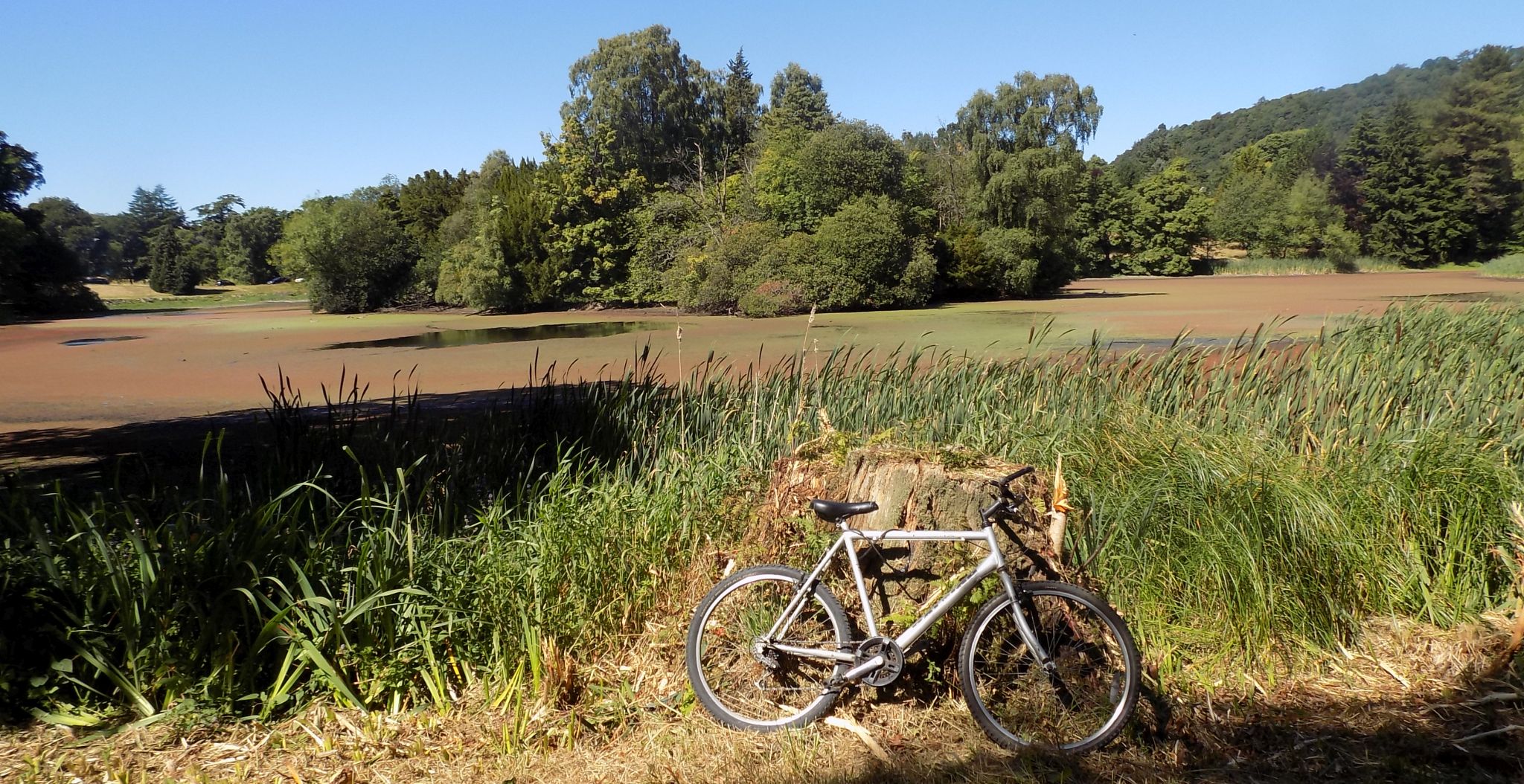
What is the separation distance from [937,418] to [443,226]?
34.6 m

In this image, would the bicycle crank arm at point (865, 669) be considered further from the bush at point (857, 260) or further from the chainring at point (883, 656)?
the bush at point (857, 260)

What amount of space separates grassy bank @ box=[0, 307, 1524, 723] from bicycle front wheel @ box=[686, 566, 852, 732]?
49 centimetres

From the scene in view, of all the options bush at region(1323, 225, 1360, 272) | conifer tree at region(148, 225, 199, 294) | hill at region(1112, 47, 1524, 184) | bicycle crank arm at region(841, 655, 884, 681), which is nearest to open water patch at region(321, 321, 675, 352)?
bicycle crank arm at region(841, 655, 884, 681)

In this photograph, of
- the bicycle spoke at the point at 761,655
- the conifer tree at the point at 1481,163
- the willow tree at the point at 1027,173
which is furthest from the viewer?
the conifer tree at the point at 1481,163

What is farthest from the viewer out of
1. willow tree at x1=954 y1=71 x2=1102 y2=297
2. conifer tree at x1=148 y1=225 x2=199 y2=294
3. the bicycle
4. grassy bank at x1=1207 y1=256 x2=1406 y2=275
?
conifer tree at x1=148 y1=225 x2=199 y2=294

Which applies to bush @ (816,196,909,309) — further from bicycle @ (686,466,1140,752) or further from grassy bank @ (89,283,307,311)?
grassy bank @ (89,283,307,311)

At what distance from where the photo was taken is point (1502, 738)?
2.84m

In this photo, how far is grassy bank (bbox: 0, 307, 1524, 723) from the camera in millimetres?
3131

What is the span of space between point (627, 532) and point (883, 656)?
135cm

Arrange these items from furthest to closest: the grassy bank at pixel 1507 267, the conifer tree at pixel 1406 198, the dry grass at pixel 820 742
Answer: the conifer tree at pixel 1406 198 → the grassy bank at pixel 1507 267 → the dry grass at pixel 820 742

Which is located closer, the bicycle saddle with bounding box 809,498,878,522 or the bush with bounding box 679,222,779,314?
the bicycle saddle with bounding box 809,498,878,522

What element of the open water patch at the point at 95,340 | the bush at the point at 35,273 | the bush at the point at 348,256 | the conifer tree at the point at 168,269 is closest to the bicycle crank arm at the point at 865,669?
the bush at the point at 35,273

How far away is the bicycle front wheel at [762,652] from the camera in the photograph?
296cm

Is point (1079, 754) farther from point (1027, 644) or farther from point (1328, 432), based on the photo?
point (1328, 432)
